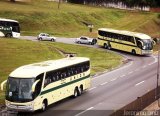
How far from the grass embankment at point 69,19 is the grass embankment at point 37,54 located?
21.0m

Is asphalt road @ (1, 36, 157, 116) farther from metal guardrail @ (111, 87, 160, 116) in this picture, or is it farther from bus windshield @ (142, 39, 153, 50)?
bus windshield @ (142, 39, 153, 50)

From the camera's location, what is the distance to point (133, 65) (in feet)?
203

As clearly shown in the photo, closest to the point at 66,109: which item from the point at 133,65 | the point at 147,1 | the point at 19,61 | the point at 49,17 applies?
the point at 19,61

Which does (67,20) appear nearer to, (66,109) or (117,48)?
(117,48)

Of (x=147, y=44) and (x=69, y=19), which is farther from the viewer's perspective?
(x=69, y=19)

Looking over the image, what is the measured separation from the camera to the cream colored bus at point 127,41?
237 feet

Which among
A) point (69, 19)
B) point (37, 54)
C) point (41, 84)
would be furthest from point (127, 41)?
point (41, 84)

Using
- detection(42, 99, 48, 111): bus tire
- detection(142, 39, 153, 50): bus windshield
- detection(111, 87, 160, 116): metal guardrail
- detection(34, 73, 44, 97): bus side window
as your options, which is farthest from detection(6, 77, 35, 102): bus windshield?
detection(142, 39, 153, 50): bus windshield

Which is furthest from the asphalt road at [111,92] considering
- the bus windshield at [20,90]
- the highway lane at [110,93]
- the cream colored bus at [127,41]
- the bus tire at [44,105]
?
the cream colored bus at [127,41]

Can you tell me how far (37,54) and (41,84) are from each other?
27793 mm

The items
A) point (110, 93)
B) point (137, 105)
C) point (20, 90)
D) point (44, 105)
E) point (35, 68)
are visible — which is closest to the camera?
point (137, 105)

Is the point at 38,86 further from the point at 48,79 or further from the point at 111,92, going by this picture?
the point at 111,92

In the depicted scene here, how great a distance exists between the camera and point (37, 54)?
6112 centimetres

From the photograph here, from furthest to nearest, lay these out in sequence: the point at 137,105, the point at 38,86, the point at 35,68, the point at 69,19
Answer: the point at 69,19, the point at 35,68, the point at 38,86, the point at 137,105
